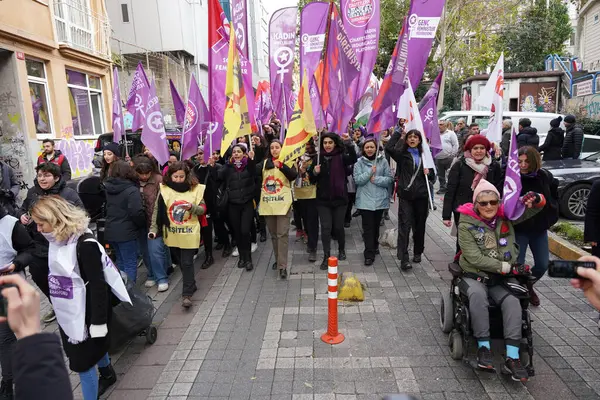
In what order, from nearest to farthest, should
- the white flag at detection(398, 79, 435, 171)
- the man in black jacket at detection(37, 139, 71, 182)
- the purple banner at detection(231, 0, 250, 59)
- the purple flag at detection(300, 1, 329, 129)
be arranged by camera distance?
the white flag at detection(398, 79, 435, 171)
the purple banner at detection(231, 0, 250, 59)
the man in black jacket at detection(37, 139, 71, 182)
the purple flag at detection(300, 1, 329, 129)

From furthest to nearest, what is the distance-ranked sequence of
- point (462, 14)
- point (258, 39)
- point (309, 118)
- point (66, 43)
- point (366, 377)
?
point (258, 39)
point (462, 14)
point (66, 43)
point (309, 118)
point (366, 377)

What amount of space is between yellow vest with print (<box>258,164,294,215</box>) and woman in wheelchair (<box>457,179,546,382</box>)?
268 centimetres

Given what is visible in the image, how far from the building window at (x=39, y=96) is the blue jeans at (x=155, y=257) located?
337 inches

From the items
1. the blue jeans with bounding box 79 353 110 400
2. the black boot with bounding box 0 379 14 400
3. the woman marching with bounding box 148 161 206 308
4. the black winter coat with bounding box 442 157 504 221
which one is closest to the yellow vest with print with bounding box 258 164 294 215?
the woman marching with bounding box 148 161 206 308

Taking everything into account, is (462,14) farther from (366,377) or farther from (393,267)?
(366,377)

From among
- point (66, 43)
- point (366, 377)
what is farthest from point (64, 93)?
point (366, 377)

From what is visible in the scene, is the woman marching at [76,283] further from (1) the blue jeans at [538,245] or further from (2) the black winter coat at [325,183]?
(1) the blue jeans at [538,245]

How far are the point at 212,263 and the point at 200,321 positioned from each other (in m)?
1.96

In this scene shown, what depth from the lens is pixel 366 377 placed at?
141 inches

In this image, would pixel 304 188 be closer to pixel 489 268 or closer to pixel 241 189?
pixel 241 189

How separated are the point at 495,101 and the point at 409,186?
59.9 inches

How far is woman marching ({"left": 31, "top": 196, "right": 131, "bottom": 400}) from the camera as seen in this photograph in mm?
2938

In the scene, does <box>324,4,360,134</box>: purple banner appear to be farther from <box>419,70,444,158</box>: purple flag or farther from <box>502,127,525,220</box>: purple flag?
<box>502,127,525,220</box>: purple flag

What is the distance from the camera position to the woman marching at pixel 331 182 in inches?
240
